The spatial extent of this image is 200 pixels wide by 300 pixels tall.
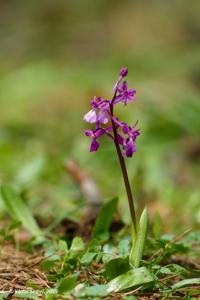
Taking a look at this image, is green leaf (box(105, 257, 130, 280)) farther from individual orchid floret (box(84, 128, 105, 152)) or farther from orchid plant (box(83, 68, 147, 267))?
individual orchid floret (box(84, 128, 105, 152))

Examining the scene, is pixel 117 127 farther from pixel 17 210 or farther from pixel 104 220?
pixel 17 210

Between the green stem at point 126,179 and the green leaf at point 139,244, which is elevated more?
the green stem at point 126,179

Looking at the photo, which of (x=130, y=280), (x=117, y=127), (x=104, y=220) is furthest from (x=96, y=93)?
(x=130, y=280)

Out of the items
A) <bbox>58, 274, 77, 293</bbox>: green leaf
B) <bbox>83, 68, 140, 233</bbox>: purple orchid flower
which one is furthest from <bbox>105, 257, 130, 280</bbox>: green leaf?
<bbox>83, 68, 140, 233</bbox>: purple orchid flower

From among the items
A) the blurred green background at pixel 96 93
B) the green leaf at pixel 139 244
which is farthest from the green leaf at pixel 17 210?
the green leaf at pixel 139 244

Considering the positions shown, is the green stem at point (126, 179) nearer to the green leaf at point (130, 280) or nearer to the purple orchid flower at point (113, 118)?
the purple orchid flower at point (113, 118)

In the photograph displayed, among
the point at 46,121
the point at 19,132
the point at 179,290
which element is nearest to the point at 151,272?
the point at 179,290
